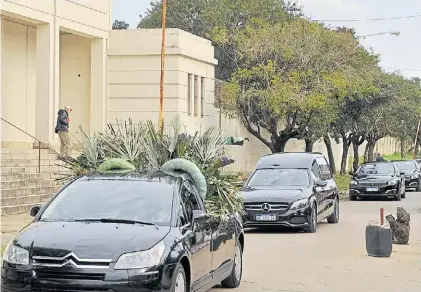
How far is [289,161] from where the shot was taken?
20.3 metres

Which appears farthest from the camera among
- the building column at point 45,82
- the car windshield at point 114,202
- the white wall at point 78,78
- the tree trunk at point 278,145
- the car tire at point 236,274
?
the tree trunk at point 278,145

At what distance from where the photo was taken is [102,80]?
32062mm

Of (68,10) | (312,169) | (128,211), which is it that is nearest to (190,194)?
(128,211)

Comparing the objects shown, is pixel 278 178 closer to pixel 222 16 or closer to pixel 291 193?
pixel 291 193

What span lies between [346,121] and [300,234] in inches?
1057

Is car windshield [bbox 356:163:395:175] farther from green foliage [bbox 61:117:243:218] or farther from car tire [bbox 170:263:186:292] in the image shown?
car tire [bbox 170:263:186:292]

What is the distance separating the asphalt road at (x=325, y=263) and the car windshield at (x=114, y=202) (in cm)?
235

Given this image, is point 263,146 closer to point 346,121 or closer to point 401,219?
point 346,121

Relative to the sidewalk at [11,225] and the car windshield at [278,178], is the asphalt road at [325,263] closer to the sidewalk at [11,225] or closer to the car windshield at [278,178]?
the car windshield at [278,178]

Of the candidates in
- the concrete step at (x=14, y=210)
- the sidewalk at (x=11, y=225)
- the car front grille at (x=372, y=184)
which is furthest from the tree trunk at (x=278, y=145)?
the sidewalk at (x=11, y=225)

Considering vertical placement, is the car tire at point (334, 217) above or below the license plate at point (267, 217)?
below

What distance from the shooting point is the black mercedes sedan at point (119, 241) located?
747cm

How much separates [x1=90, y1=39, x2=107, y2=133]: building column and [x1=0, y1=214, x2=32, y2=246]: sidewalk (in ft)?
40.9

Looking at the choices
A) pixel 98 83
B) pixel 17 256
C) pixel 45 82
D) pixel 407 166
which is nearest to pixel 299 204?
pixel 17 256
